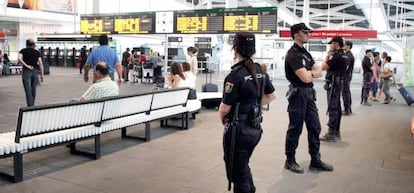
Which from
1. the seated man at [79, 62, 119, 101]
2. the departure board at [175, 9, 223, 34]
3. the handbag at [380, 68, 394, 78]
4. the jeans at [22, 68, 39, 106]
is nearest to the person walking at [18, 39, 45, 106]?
the jeans at [22, 68, 39, 106]

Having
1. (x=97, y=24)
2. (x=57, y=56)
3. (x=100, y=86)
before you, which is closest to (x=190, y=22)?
(x=97, y=24)

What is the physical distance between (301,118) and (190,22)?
815 cm

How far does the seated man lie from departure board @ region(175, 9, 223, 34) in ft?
22.3

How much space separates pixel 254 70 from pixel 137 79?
45.6ft

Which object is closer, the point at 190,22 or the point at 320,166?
the point at 320,166

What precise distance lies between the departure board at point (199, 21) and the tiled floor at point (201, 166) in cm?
529

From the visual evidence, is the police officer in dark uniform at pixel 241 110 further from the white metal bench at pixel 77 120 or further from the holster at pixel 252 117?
the white metal bench at pixel 77 120

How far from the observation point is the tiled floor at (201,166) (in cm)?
371

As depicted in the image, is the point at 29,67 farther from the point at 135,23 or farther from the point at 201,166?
the point at 135,23

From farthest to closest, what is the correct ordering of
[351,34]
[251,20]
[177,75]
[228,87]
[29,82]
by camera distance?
[351,34] → [251,20] → [29,82] → [177,75] → [228,87]

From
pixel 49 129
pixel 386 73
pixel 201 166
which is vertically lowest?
pixel 201 166

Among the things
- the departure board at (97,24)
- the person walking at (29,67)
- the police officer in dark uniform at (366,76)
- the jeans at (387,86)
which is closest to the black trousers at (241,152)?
the person walking at (29,67)

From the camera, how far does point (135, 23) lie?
41.8ft

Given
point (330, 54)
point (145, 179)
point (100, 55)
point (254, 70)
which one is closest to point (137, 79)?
point (100, 55)
